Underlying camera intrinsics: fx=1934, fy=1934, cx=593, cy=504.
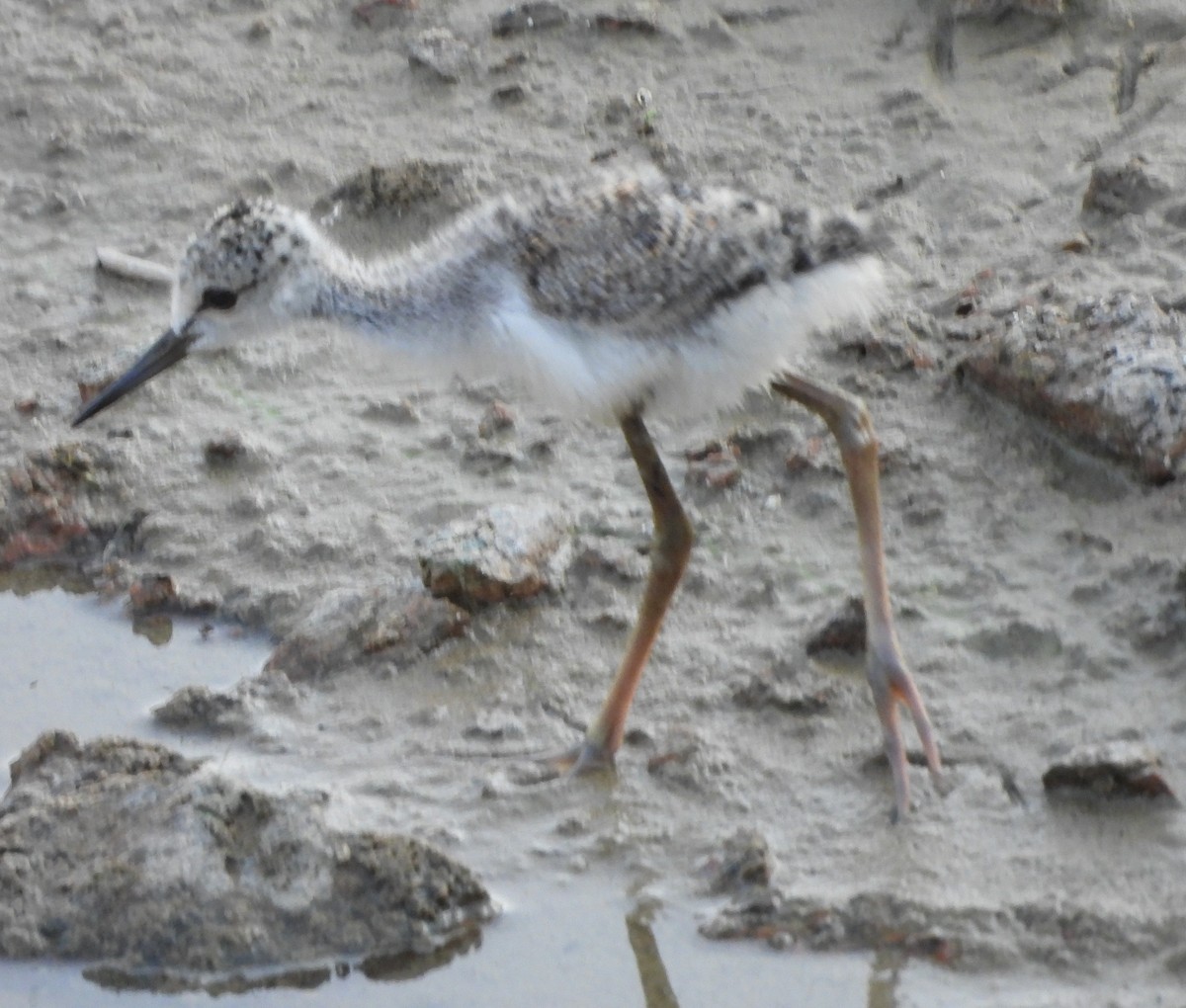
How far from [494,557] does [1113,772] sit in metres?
1.59

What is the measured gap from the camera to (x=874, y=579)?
4.16m

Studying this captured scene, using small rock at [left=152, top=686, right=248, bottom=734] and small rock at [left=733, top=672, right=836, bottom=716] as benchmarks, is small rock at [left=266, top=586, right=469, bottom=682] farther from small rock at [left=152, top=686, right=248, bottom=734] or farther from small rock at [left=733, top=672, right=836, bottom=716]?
small rock at [left=733, top=672, right=836, bottom=716]

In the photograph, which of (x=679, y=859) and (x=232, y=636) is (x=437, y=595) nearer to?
(x=232, y=636)

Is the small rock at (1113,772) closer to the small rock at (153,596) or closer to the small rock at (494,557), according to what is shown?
the small rock at (494,557)

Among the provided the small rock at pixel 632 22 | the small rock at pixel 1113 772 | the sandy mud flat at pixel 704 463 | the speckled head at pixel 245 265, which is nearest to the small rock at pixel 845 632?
the sandy mud flat at pixel 704 463

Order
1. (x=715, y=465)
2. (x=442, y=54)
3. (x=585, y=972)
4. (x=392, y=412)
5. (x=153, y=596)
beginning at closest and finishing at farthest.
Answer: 1. (x=585, y=972)
2. (x=153, y=596)
3. (x=715, y=465)
4. (x=392, y=412)
5. (x=442, y=54)

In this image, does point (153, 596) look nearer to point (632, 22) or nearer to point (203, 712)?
point (203, 712)

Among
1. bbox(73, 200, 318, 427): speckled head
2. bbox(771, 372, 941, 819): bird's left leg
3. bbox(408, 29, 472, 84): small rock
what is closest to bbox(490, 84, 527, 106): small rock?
bbox(408, 29, 472, 84): small rock

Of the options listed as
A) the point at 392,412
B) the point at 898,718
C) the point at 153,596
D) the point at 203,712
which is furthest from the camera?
the point at 392,412

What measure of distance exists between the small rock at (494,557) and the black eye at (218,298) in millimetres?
782

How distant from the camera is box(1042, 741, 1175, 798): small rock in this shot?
379 centimetres

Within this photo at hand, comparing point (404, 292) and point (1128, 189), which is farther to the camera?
point (1128, 189)

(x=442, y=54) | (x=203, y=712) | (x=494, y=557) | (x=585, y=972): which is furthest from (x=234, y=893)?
(x=442, y=54)

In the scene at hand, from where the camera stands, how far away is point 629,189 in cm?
393
